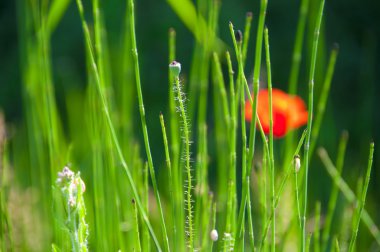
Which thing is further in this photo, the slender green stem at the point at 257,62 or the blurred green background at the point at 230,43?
the blurred green background at the point at 230,43

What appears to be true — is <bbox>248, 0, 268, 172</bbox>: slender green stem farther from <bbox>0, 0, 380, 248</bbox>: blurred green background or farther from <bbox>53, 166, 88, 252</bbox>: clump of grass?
<bbox>0, 0, 380, 248</bbox>: blurred green background

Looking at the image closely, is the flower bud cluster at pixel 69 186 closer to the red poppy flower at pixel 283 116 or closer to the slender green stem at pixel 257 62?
the slender green stem at pixel 257 62

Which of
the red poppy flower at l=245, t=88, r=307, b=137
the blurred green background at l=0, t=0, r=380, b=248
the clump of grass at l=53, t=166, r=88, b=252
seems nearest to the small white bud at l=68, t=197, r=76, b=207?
the clump of grass at l=53, t=166, r=88, b=252

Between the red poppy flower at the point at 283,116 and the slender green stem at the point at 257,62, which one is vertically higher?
the slender green stem at the point at 257,62

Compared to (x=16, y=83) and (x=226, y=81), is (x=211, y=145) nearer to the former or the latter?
(x=226, y=81)

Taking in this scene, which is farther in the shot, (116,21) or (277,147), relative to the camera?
(116,21)

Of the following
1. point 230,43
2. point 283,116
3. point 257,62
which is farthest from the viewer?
point 230,43

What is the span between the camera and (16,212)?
1136 mm

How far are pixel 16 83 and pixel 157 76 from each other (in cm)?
47

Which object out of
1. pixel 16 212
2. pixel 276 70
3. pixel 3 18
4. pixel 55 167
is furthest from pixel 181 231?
pixel 3 18

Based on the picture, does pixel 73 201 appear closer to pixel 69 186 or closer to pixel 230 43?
pixel 69 186

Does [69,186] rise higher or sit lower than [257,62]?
lower

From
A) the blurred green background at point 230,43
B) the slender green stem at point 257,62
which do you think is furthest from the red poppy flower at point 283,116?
the blurred green background at point 230,43

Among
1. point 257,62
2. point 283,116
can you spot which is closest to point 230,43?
point 283,116
